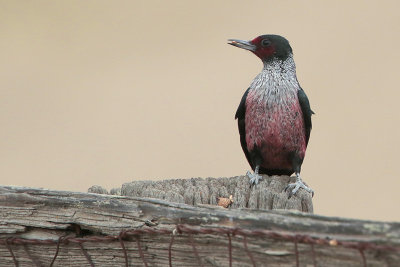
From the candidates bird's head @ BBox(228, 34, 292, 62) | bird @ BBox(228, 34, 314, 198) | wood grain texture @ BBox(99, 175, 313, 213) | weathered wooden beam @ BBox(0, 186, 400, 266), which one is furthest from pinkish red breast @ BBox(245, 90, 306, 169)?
weathered wooden beam @ BBox(0, 186, 400, 266)

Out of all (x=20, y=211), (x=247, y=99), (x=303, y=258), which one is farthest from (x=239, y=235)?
(x=247, y=99)

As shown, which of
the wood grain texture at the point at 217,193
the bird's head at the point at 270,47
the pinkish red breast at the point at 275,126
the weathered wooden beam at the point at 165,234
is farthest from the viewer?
the bird's head at the point at 270,47

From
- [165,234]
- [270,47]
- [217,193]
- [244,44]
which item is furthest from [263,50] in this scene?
[165,234]

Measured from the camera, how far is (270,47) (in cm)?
501

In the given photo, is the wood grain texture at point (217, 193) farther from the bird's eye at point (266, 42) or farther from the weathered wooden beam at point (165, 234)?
the bird's eye at point (266, 42)

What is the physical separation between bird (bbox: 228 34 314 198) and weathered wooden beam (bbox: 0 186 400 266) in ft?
7.04

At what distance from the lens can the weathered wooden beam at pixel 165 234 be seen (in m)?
1.98

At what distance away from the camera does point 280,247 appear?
6.95 feet

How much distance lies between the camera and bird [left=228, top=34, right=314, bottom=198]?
4.60 meters

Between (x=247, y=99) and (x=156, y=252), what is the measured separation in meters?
2.46

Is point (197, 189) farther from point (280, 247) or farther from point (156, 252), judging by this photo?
point (280, 247)

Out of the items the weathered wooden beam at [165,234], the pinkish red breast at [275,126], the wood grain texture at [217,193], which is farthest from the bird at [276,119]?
the weathered wooden beam at [165,234]

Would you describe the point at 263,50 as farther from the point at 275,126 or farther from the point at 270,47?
the point at 275,126

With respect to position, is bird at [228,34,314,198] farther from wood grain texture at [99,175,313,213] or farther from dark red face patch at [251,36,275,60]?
wood grain texture at [99,175,313,213]
